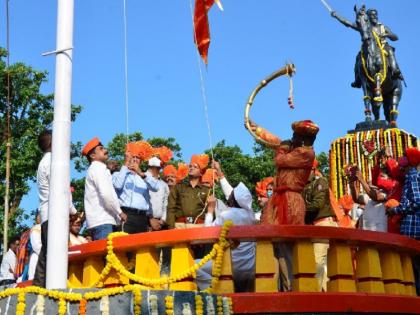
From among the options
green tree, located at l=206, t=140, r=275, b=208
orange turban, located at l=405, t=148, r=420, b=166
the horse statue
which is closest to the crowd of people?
orange turban, located at l=405, t=148, r=420, b=166

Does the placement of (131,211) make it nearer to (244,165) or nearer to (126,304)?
(126,304)

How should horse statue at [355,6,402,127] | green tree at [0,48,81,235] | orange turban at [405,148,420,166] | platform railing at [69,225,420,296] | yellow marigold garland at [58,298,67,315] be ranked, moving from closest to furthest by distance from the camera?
yellow marigold garland at [58,298,67,315] < platform railing at [69,225,420,296] < orange turban at [405,148,420,166] < horse statue at [355,6,402,127] < green tree at [0,48,81,235]

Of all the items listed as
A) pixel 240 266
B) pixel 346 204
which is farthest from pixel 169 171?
pixel 240 266

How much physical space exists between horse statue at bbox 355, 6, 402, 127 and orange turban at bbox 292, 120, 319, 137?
923 centimetres

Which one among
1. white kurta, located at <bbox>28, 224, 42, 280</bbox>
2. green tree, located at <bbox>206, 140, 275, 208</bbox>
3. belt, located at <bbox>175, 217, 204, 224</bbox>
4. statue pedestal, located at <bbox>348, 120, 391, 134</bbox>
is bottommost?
white kurta, located at <bbox>28, 224, 42, 280</bbox>

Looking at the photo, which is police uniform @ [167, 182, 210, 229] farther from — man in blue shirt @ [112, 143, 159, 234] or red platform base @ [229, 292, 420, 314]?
red platform base @ [229, 292, 420, 314]

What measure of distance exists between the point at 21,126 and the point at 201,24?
17933 millimetres

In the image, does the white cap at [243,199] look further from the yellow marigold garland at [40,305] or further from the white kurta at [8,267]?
the white kurta at [8,267]

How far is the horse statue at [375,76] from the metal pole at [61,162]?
11061 mm

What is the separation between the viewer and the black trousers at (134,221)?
809 centimetres

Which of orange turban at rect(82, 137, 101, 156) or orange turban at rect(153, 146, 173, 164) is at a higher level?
orange turban at rect(153, 146, 173, 164)

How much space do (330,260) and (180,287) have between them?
122 centimetres

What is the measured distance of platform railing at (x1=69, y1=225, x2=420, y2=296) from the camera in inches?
218

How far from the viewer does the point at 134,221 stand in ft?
27.0
